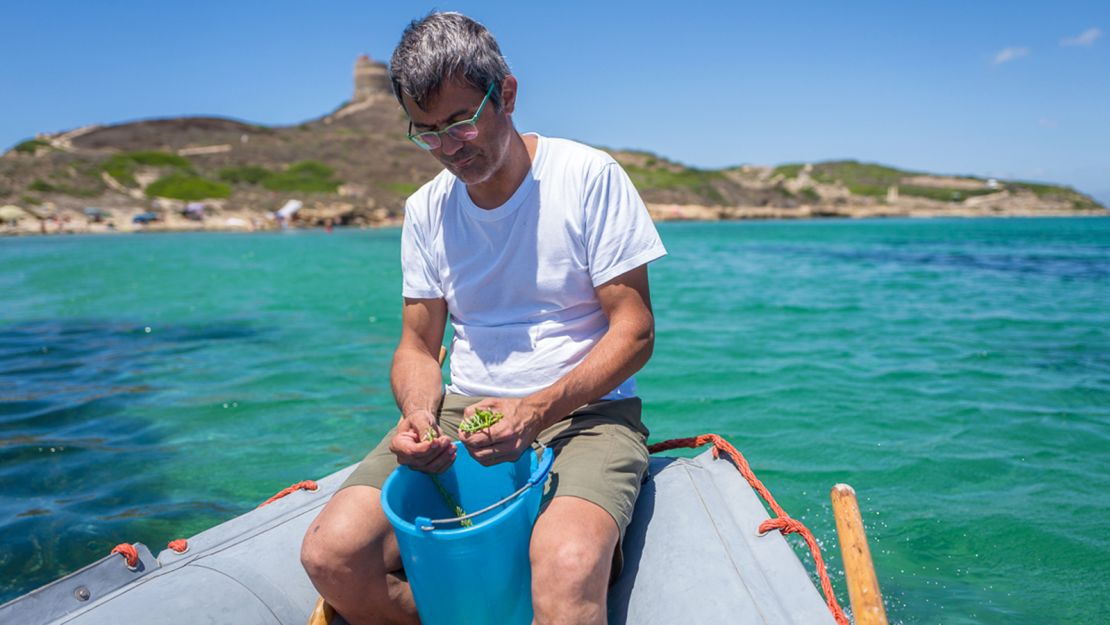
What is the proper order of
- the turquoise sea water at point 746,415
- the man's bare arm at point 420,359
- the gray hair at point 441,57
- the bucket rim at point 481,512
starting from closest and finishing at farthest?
the bucket rim at point 481,512, the gray hair at point 441,57, the man's bare arm at point 420,359, the turquoise sea water at point 746,415

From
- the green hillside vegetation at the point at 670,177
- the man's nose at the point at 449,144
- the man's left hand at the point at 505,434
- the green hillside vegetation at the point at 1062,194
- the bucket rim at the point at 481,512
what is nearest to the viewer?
the bucket rim at the point at 481,512

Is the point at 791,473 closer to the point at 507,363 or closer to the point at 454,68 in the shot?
Answer: the point at 507,363

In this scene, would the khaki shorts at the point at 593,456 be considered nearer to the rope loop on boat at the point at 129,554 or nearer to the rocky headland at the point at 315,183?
the rope loop on boat at the point at 129,554

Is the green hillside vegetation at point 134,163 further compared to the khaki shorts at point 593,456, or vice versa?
the green hillside vegetation at point 134,163

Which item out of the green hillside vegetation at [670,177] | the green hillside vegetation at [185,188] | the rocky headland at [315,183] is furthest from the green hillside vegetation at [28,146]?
the green hillside vegetation at [670,177]

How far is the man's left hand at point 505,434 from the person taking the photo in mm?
2267

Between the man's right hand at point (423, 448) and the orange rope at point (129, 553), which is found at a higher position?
the man's right hand at point (423, 448)

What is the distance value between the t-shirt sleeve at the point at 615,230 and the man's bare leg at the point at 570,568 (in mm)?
877

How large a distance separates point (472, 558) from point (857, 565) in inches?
43.4

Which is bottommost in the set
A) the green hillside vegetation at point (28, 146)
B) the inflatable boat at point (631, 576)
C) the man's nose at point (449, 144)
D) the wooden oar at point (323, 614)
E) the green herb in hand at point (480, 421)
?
the wooden oar at point (323, 614)

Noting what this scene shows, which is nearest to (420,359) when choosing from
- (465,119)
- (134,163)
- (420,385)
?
(420,385)

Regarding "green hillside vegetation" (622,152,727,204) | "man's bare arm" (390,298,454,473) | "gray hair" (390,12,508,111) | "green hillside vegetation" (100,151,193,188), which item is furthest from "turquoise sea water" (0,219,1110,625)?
"green hillside vegetation" (622,152,727,204)

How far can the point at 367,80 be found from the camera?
367ft

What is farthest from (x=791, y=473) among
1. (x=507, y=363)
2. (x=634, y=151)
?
(x=634, y=151)
